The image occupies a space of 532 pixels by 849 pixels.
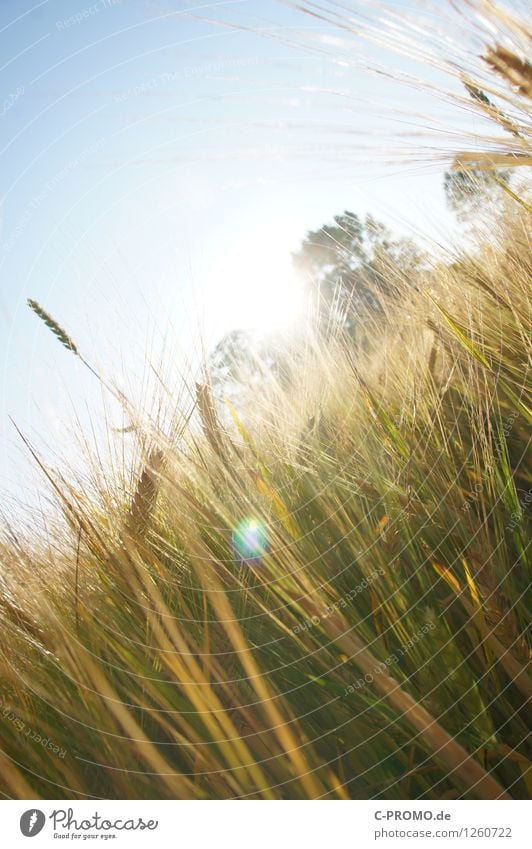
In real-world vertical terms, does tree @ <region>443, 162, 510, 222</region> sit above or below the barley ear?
below

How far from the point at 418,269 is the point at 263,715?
3.31ft

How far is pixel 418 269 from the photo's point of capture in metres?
1.33

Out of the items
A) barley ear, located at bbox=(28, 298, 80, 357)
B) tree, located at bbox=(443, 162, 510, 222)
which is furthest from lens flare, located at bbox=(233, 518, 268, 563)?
tree, located at bbox=(443, 162, 510, 222)

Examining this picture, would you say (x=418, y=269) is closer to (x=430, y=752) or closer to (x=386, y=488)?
(x=386, y=488)

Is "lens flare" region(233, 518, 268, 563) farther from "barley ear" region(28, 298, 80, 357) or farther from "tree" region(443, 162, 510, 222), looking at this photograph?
"tree" region(443, 162, 510, 222)
